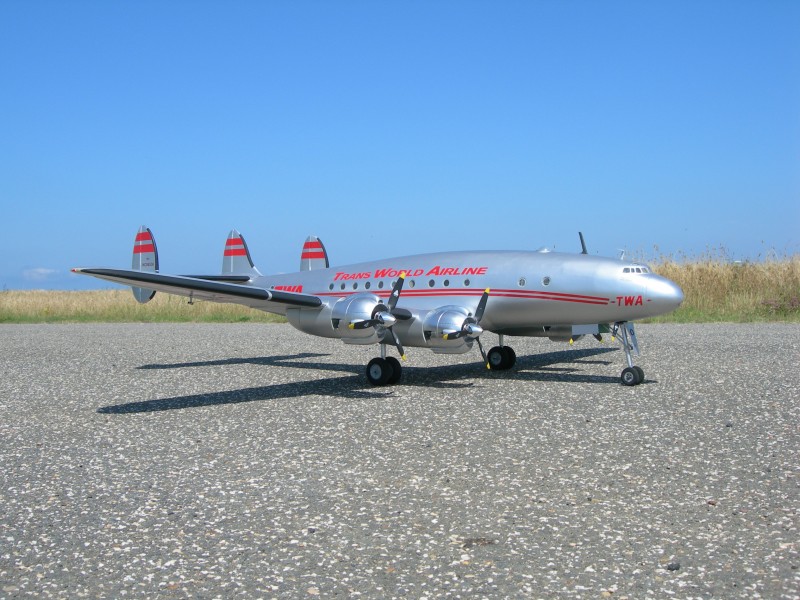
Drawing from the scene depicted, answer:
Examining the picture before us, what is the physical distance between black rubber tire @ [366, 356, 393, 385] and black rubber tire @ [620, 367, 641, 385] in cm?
467

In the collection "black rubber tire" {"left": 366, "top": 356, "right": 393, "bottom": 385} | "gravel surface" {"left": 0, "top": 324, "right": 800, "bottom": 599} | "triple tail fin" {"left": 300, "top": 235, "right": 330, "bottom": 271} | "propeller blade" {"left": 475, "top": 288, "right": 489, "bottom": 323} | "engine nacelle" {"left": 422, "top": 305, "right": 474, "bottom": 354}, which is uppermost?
"triple tail fin" {"left": 300, "top": 235, "right": 330, "bottom": 271}

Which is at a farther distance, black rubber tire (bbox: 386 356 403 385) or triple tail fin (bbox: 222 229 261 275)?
triple tail fin (bbox: 222 229 261 275)

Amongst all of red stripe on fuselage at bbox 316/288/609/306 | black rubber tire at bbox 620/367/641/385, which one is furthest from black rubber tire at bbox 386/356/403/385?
black rubber tire at bbox 620/367/641/385

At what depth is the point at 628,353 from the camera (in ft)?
48.6

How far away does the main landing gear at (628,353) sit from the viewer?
570 inches

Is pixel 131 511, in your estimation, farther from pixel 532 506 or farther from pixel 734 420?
pixel 734 420

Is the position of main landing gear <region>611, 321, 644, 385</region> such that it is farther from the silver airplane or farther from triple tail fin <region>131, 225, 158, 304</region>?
triple tail fin <region>131, 225, 158, 304</region>

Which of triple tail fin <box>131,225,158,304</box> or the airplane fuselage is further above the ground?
triple tail fin <box>131,225,158,304</box>

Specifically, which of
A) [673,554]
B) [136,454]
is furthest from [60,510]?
[673,554]

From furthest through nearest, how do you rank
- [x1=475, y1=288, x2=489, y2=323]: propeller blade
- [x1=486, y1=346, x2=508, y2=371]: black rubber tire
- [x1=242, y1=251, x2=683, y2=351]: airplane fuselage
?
[x1=486, y1=346, x2=508, y2=371]: black rubber tire → [x1=475, y1=288, x2=489, y2=323]: propeller blade → [x1=242, y1=251, x2=683, y2=351]: airplane fuselage

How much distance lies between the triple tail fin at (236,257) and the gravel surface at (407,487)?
6909mm

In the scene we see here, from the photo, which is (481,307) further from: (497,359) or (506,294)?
(497,359)

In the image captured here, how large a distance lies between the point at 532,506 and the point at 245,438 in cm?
478

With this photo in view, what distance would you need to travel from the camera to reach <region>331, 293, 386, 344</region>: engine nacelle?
14.8m
